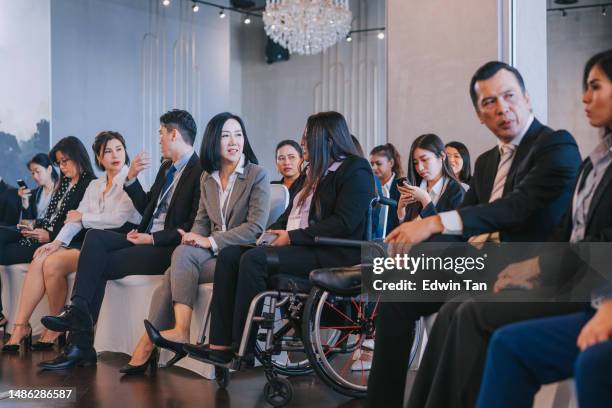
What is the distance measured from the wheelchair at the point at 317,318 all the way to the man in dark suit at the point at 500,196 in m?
0.50

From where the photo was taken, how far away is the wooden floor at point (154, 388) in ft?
10.2

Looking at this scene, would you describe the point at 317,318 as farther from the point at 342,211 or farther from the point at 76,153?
the point at 76,153

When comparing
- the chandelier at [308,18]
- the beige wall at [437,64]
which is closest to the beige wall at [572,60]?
the beige wall at [437,64]

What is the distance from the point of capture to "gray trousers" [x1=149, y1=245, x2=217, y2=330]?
363cm

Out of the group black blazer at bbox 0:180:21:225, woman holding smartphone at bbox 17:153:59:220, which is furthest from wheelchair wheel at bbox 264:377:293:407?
black blazer at bbox 0:180:21:225

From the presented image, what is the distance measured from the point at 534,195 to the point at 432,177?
1665 mm

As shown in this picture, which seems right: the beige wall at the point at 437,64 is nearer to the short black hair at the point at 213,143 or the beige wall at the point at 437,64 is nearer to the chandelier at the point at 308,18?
the short black hair at the point at 213,143

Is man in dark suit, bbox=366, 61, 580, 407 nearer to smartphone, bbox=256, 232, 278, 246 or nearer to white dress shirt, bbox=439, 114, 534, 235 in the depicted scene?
white dress shirt, bbox=439, 114, 534, 235

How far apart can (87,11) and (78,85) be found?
0.82m

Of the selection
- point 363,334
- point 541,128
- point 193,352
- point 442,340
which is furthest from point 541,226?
point 193,352

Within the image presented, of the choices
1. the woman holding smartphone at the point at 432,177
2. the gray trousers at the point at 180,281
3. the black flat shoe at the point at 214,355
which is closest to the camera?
the black flat shoe at the point at 214,355

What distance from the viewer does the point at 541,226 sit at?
226 cm

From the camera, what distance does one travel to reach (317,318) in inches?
118

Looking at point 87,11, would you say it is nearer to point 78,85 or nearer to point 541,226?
point 78,85
